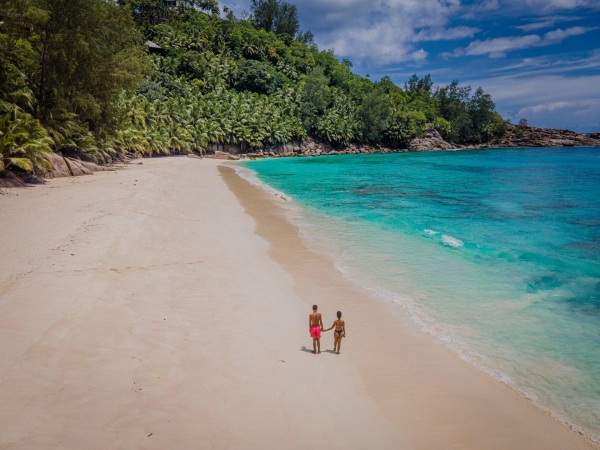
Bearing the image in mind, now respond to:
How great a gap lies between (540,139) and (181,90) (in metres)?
120

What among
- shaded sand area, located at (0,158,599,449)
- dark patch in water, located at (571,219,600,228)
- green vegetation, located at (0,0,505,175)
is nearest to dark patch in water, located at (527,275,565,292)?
shaded sand area, located at (0,158,599,449)

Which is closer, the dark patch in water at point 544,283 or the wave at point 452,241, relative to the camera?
the dark patch in water at point 544,283

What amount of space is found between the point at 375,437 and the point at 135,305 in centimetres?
530

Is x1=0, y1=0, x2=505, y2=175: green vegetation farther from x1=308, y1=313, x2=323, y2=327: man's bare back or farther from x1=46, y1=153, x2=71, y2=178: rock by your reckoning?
x1=308, y1=313, x2=323, y2=327: man's bare back

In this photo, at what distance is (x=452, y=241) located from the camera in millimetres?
16266

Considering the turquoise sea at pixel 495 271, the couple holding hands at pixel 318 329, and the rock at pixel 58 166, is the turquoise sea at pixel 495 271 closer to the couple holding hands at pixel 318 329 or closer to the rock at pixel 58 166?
the couple holding hands at pixel 318 329

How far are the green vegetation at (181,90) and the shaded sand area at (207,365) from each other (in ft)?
43.1

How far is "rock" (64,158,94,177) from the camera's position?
979 inches

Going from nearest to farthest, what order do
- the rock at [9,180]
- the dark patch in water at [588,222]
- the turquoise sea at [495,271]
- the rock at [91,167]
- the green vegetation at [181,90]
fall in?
the turquoise sea at [495,271] → the rock at [9,180] → the dark patch in water at [588,222] → the green vegetation at [181,90] → the rock at [91,167]

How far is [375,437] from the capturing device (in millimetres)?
5129

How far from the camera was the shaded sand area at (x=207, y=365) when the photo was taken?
477 cm

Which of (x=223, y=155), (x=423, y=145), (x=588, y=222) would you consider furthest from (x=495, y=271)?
(x=423, y=145)

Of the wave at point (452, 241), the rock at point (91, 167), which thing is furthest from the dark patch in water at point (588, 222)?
the rock at point (91, 167)

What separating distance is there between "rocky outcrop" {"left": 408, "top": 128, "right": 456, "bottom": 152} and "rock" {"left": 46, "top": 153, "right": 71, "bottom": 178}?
3782 inches
